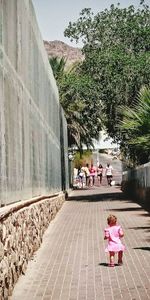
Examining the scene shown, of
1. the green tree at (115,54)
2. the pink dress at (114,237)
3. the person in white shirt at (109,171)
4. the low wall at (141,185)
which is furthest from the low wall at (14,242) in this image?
the person in white shirt at (109,171)

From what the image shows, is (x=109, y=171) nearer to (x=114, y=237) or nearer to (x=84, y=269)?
(x=114, y=237)

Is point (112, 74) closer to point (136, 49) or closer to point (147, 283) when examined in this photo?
point (136, 49)

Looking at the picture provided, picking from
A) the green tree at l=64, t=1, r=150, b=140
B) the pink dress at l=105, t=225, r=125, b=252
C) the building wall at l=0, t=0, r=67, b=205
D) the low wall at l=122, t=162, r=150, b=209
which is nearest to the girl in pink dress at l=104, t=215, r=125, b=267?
the pink dress at l=105, t=225, r=125, b=252

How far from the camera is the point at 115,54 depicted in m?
27.7

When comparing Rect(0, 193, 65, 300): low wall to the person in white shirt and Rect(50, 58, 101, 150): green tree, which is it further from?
the person in white shirt

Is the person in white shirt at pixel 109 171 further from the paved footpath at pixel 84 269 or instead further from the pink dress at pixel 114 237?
the pink dress at pixel 114 237

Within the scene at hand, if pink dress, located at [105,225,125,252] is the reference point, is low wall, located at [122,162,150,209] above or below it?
above

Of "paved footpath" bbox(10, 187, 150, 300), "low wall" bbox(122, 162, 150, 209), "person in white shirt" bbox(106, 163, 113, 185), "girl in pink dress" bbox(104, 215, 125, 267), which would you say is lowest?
"paved footpath" bbox(10, 187, 150, 300)

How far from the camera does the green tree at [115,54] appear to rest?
27.7 m

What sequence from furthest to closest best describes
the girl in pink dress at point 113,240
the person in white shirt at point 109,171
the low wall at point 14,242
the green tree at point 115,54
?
the person in white shirt at point 109,171 → the green tree at point 115,54 → the girl in pink dress at point 113,240 → the low wall at point 14,242

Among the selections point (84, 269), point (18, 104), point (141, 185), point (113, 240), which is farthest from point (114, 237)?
point (141, 185)

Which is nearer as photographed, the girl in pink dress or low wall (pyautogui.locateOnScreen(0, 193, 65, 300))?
low wall (pyautogui.locateOnScreen(0, 193, 65, 300))

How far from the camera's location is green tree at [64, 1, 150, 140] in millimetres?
27688

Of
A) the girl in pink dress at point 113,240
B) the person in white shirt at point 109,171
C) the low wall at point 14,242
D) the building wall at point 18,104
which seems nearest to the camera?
the low wall at point 14,242
